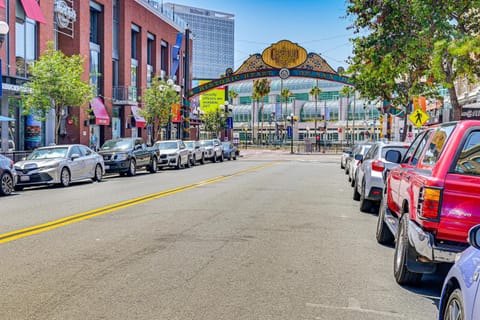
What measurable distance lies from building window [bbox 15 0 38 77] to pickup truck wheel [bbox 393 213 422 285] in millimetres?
26681

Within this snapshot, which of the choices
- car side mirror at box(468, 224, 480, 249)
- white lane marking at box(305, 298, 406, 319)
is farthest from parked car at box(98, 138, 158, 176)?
car side mirror at box(468, 224, 480, 249)

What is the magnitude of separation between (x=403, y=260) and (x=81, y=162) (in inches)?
644

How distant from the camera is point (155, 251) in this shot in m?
7.72

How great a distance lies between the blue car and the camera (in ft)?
10.4

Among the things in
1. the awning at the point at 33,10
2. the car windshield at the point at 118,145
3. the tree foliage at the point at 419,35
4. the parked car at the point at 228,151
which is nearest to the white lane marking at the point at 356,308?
the tree foliage at the point at 419,35

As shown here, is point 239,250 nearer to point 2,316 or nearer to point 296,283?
point 296,283

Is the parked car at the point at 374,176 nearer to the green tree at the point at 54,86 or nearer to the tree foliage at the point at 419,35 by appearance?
the tree foliage at the point at 419,35

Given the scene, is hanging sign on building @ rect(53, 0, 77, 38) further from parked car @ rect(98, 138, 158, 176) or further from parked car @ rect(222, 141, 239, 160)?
parked car @ rect(222, 141, 239, 160)

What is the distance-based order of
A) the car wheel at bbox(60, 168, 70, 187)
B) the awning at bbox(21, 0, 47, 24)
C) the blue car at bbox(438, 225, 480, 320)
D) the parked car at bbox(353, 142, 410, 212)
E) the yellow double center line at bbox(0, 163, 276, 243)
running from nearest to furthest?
the blue car at bbox(438, 225, 480, 320) → the yellow double center line at bbox(0, 163, 276, 243) → the parked car at bbox(353, 142, 410, 212) → the car wheel at bbox(60, 168, 70, 187) → the awning at bbox(21, 0, 47, 24)

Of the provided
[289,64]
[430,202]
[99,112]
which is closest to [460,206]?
[430,202]

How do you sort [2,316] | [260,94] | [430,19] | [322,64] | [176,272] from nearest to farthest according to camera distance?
[2,316], [176,272], [430,19], [322,64], [260,94]

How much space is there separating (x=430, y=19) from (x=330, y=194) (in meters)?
5.87

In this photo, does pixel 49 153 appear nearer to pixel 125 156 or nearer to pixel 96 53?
pixel 125 156

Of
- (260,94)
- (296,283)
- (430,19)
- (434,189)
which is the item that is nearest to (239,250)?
(296,283)
